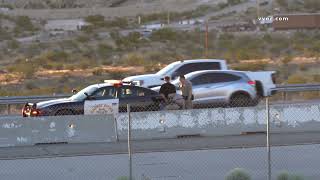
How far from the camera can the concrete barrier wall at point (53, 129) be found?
20375 millimetres

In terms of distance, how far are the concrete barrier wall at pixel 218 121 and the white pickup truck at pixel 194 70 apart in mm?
6644

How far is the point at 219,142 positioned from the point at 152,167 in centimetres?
451

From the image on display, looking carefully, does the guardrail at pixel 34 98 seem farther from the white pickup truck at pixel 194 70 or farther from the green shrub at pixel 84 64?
the green shrub at pixel 84 64

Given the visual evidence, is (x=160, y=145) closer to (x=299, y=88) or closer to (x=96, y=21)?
(x=299, y=88)

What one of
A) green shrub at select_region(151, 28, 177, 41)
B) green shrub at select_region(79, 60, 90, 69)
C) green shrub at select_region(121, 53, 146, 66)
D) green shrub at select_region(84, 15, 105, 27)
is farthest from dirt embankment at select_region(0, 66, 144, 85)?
green shrub at select_region(84, 15, 105, 27)

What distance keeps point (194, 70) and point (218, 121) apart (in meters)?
9.43

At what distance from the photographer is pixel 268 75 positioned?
1180 inches

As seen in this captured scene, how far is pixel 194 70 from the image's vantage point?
31.5 metres

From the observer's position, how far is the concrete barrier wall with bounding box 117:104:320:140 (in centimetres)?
2184

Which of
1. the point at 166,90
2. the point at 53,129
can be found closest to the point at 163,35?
the point at 166,90

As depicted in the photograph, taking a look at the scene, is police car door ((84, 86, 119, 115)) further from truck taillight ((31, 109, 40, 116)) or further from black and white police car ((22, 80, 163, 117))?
truck taillight ((31, 109, 40, 116))

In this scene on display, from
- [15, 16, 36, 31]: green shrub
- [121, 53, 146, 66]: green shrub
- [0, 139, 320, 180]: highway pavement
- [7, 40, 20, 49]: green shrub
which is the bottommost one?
[0, 139, 320, 180]: highway pavement

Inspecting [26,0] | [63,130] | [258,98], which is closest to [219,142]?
[63,130]

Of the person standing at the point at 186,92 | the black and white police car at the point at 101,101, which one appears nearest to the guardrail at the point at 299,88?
the person standing at the point at 186,92
